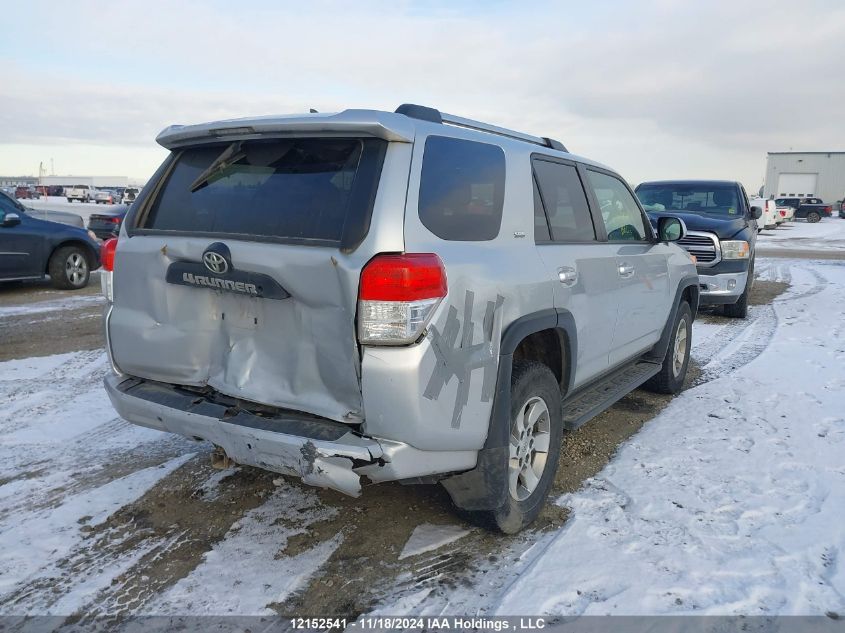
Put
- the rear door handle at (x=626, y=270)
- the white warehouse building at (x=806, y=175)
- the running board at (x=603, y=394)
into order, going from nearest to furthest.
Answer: the running board at (x=603, y=394)
the rear door handle at (x=626, y=270)
the white warehouse building at (x=806, y=175)

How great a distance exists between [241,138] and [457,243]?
115 centimetres

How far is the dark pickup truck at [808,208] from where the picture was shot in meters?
46.7

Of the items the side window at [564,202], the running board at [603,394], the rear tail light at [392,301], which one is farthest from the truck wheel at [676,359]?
the rear tail light at [392,301]

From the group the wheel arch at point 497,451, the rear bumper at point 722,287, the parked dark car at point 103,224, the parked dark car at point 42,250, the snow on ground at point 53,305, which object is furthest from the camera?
the parked dark car at point 103,224

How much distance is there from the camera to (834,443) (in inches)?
176

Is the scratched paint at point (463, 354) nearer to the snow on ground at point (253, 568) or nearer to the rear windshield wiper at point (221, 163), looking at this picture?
the snow on ground at point (253, 568)

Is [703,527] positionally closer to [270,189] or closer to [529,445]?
[529,445]

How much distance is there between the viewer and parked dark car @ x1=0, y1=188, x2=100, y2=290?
10.2m

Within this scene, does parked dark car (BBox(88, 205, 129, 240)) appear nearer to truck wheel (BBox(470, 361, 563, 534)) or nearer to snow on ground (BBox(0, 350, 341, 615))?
snow on ground (BBox(0, 350, 341, 615))

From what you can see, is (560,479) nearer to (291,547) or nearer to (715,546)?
(715,546)

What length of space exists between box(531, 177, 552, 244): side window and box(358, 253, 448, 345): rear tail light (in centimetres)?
108

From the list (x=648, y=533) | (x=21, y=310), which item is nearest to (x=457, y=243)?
(x=648, y=533)

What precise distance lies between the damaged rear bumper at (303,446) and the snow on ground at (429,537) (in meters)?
0.54

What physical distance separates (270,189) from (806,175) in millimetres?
73831
